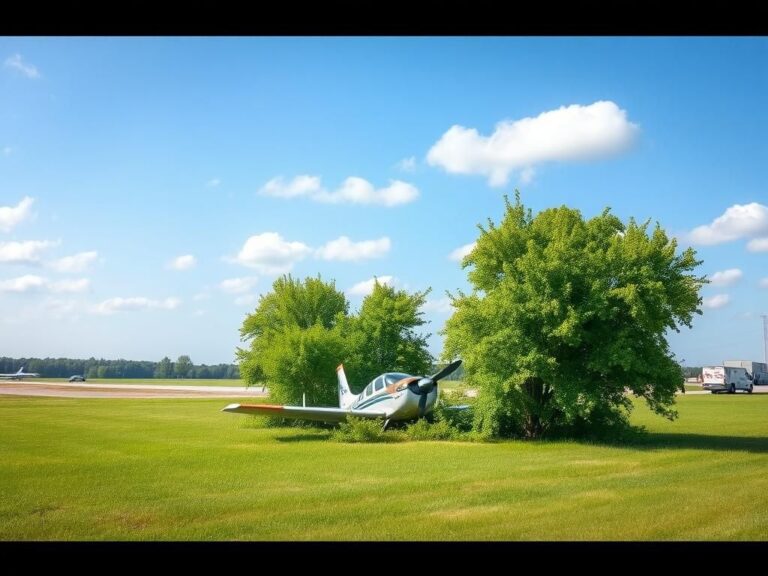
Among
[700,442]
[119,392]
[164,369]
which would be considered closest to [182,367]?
[164,369]

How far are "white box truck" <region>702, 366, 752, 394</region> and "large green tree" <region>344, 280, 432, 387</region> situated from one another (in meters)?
40.8

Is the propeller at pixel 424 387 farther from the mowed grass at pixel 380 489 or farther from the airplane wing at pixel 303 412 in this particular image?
the mowed grass at pixel 380 489

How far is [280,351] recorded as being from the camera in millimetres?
22625

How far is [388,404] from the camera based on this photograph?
1898cm

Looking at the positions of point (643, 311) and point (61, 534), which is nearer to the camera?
point (61, 534)

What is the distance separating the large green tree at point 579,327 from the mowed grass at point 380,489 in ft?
4.62

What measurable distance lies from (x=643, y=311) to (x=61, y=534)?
13.8 meters

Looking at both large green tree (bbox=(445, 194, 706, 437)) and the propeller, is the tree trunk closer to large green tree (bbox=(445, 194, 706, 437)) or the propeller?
large green tree (bbox=(445, 194, 706, 437))

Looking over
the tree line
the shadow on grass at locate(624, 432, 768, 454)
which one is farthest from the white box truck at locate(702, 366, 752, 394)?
the tree line

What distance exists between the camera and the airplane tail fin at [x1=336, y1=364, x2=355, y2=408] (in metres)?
21.8

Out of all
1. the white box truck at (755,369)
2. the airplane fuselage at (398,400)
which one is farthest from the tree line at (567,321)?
the white box truck at (755,369)

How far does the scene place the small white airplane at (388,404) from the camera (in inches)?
707
